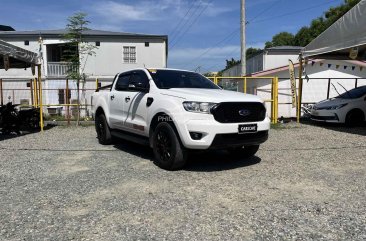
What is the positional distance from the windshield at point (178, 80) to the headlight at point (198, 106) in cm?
107

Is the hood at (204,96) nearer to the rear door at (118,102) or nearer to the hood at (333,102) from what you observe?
the rear door at (118,102)

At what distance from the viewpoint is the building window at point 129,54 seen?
26984mm

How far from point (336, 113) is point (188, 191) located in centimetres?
941

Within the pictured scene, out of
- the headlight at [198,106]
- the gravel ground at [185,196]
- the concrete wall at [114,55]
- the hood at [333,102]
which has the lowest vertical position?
the gravel ground at [185,196]

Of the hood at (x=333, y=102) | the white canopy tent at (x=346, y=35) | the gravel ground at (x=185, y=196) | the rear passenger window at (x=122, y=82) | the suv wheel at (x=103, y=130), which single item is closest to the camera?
the gravel ground at (x=185, y=196)

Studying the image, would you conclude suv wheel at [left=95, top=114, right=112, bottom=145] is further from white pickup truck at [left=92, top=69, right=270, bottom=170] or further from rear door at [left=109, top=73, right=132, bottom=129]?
white pickup truck at [left=92, top=69, right=270, bottom=170]

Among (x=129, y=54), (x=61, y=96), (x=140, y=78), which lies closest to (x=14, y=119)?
(x=140, y=78)

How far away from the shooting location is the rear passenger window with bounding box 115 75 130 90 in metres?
7.94

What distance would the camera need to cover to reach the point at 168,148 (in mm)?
6141

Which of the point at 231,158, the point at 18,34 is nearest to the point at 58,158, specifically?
the point at 231,158

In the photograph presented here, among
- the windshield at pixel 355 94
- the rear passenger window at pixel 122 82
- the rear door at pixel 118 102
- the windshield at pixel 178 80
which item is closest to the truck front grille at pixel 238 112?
the windshield at pixel 178 80

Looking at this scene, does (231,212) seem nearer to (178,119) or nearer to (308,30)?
(178,119)

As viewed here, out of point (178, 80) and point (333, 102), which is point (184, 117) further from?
point (333, 102)

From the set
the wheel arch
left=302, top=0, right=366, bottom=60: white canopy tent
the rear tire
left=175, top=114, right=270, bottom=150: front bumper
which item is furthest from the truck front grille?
the rear tire
